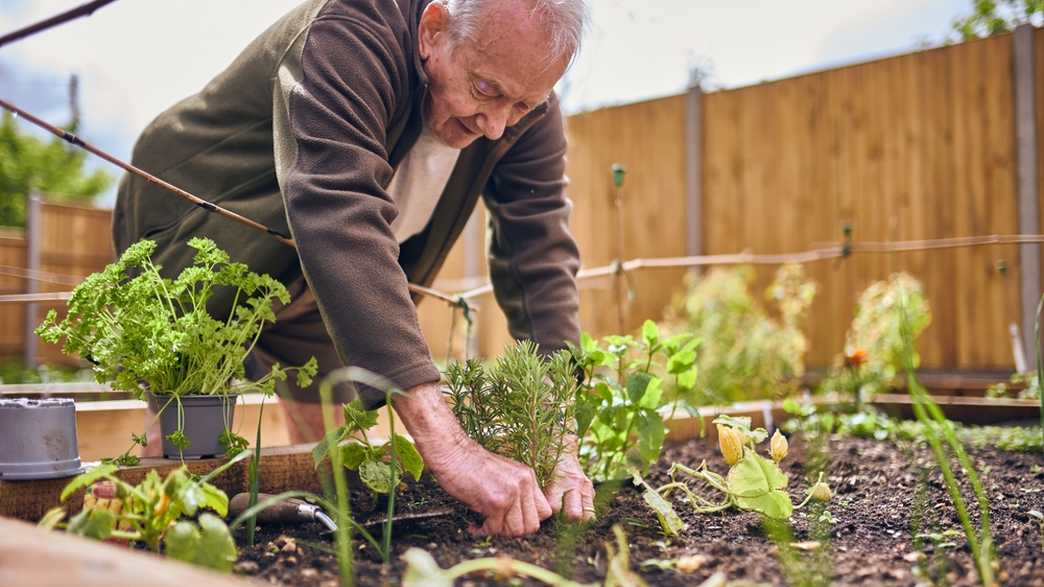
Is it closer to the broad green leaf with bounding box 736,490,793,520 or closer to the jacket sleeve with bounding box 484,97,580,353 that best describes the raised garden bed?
the broad green leaf with bounding box 736,490,793,520

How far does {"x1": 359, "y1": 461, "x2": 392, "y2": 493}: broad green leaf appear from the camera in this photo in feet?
4.49

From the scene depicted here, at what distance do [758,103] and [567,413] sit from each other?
5558mm

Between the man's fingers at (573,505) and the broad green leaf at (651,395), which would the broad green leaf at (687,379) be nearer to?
the broad green leaf at (651,395)

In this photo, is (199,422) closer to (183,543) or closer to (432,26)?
(183,543)

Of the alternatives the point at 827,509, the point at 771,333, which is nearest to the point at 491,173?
the point at 827,509

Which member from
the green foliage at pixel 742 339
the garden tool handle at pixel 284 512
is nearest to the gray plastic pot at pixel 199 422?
the garden tool handle at pixel 284 512

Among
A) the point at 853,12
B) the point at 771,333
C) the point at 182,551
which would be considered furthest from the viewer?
the point at 853,12

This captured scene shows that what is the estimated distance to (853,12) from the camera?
207 inches

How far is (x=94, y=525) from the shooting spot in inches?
37.4

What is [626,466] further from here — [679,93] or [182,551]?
[679,93]

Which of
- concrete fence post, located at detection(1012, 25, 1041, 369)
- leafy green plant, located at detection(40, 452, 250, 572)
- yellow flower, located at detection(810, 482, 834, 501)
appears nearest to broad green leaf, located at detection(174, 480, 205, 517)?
leafy green plant, located at detection(40, 452, 250, 572)

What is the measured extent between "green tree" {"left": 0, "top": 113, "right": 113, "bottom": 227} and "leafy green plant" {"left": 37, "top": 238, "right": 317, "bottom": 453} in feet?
69.3

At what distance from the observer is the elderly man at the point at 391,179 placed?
1.26 meters

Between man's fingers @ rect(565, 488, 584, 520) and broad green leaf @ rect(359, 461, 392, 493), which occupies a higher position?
broad green leaf @ rect(359, 461, 392, 493)
